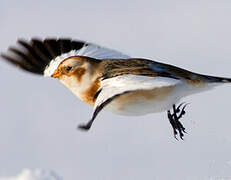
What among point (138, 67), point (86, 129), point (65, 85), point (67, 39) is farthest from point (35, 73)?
point (86, 129)

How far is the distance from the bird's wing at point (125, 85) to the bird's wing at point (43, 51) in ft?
11.2

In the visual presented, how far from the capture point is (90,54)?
17.0 m

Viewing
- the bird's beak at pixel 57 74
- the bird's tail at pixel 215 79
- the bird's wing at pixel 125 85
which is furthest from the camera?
the bird's beak at pixel 57 74

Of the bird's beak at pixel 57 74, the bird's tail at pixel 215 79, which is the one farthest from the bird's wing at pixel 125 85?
the bird's beak at pixel 57 74

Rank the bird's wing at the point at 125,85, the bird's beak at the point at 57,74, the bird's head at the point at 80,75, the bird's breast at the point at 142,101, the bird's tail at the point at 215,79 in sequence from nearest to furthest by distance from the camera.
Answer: the bird's wing at the point at 125,85 < the bird's breast at the point at 142,101 < the bird's head at the point at 80,75 < the bird's tail at the point at 215,79 < the bird's beak at the point at 57,74

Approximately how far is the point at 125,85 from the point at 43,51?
460 cm

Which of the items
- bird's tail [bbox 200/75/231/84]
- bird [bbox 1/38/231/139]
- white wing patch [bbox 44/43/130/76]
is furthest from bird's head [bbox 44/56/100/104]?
bird's tail [bbox 200/75/231/84]

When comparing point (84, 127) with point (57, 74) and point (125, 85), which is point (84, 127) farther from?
point (57, 74)

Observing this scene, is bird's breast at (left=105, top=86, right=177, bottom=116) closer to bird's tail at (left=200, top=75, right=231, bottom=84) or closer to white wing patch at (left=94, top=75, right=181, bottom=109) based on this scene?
white wing patch at (left=94, top=75, right=181, bottom=109)

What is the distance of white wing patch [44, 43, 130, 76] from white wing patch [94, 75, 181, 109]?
9.38 ft

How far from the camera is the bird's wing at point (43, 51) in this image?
17344mm

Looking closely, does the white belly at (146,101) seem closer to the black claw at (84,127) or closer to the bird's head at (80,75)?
the bird's head at (80,75)

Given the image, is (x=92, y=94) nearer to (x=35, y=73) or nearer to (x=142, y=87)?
(x=142, y=87)

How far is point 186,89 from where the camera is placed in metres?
14.4
